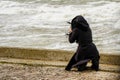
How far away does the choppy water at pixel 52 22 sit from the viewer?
41.5 ft

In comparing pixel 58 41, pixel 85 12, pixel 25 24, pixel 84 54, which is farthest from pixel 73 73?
pixel 85 12

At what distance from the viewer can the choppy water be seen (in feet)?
41.5

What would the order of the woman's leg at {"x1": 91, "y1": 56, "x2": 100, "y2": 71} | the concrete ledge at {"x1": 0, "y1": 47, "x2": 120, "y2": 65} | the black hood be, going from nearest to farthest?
the black hood → the woman's leg at {"x1": 91, "y1": 56, "x2": 100, "y2": 71} → the concrete ledge at {"x1": 0, "y1": 47, "x2": 120, "y2": 65}

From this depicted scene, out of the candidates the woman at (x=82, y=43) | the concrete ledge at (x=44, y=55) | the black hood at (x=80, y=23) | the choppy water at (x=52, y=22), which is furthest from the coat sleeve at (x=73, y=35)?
the choppy water at (x=52, y=22)

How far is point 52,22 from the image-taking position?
56.8 ft

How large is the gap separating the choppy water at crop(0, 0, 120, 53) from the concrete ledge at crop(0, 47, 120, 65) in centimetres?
332

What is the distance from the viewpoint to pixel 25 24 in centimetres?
1698

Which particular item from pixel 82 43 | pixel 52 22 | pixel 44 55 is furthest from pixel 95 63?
pixel 52 22

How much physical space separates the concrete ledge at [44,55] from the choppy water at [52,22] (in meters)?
3.32

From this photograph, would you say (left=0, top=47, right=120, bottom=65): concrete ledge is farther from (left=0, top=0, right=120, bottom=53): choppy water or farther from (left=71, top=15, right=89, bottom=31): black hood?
(left=0, top=0, right=120, bottom=53): choppy water

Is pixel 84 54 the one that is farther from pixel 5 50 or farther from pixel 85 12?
pixel 85 12

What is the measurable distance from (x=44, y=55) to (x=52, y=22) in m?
9.22

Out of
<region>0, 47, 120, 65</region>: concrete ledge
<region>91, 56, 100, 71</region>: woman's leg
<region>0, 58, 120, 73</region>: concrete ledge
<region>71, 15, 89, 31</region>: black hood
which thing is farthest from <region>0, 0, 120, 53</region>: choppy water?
<region>71, 15, 89, 31</region>: black hood

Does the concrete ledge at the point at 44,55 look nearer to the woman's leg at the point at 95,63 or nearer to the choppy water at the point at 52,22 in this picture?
the woman's leg at the point at 95,63
